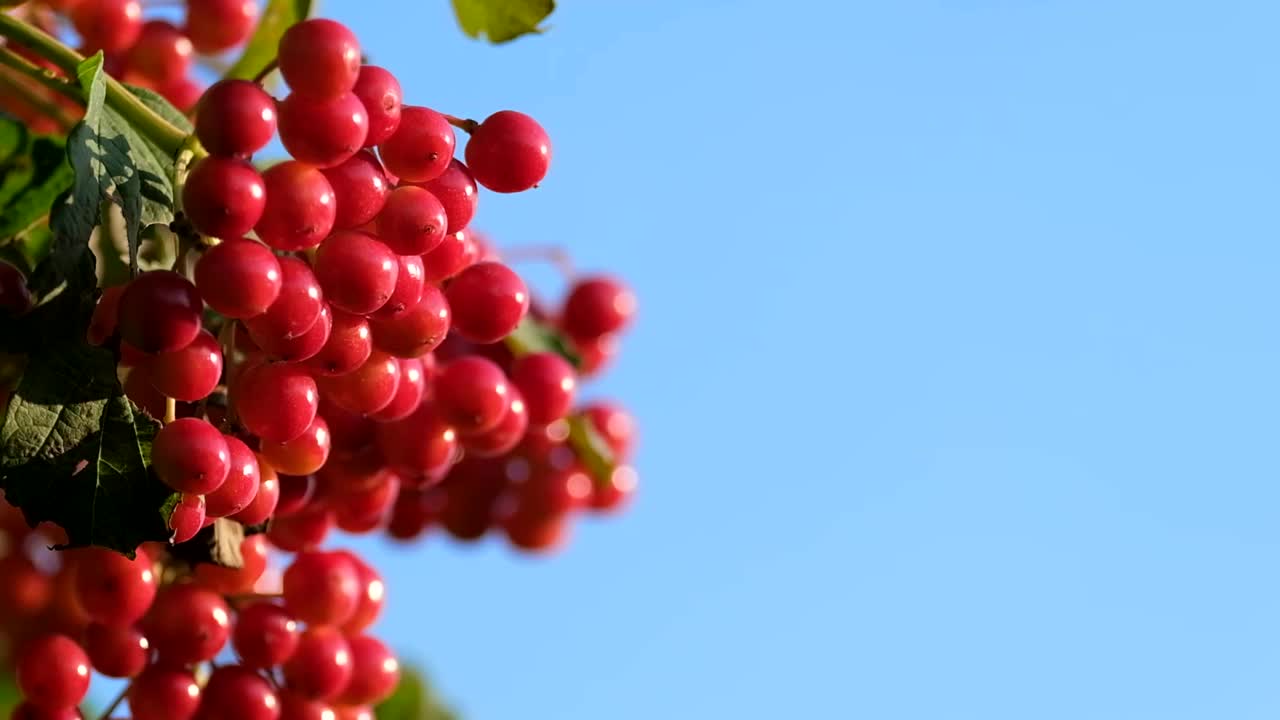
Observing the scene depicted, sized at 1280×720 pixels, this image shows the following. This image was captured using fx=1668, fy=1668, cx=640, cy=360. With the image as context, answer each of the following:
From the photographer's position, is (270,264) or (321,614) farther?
(321,614)

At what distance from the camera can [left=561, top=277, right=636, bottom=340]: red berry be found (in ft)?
9.77

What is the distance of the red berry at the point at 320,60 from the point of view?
152 cm

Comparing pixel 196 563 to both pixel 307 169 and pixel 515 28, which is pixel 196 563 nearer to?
pixel 307 169

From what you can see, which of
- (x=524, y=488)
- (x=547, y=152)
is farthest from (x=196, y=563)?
(x=524, y=488)

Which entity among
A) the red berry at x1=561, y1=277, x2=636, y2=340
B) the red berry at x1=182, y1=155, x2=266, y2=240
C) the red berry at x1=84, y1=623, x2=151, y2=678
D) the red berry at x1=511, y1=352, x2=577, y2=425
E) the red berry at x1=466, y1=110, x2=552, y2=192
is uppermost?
the red berry at x1=561, y1=277, x2=636, y2=340

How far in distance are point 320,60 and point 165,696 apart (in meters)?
0.77

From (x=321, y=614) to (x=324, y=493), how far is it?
0.48 ft

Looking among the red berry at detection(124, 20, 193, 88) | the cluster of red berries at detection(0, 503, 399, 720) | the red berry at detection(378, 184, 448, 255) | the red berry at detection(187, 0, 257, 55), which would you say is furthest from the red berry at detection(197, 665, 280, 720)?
the red berry at detection(187, 0, 257, 55)

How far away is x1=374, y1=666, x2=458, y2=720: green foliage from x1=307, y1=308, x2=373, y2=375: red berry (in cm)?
202

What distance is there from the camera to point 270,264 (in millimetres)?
1478

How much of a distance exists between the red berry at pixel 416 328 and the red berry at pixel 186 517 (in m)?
0.24

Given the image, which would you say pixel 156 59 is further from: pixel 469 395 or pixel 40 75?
pixel 469 395

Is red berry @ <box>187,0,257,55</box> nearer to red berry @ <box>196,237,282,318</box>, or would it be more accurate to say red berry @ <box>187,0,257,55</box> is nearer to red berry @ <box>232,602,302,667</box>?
red berry @ <box>232,602,302,667</box>

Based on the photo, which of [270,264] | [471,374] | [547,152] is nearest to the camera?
[270,264]
